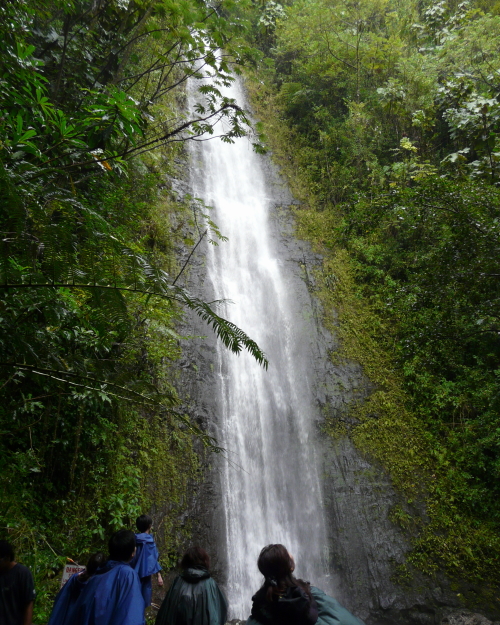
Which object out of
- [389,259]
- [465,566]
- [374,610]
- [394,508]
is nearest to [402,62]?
[389,259]

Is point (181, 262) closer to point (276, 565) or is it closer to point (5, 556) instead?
point (5, 556)

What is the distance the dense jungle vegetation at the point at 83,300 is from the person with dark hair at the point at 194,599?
31.8 inches

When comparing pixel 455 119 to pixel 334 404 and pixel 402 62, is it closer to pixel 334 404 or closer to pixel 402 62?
pixel 402 62

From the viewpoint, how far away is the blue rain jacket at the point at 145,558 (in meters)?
3.48

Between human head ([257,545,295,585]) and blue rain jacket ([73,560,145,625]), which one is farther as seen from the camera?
blue rain jacket ([73,560,145,625])

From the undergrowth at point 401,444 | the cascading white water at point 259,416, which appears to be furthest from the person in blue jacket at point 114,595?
the undergrowth at point 401,444

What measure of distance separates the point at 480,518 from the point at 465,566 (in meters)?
0.89

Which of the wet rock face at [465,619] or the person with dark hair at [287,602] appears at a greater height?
the person with dark hair at [287,602]

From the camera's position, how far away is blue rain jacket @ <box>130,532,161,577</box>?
3480 mm

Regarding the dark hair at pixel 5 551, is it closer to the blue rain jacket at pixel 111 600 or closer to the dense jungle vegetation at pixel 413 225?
the blue rain jacket at pixel 111 600

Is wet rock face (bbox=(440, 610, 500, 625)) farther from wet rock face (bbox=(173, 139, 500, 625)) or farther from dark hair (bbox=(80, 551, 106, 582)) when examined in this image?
dark hair (bbox=(80, 551, 106, 582))

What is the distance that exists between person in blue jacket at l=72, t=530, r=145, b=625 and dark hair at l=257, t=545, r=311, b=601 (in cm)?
104

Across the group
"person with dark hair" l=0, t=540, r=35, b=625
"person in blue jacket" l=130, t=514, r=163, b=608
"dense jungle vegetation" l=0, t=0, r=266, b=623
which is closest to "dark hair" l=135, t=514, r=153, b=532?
"person in blue jacket" l=130, t=514, r=163, b=608

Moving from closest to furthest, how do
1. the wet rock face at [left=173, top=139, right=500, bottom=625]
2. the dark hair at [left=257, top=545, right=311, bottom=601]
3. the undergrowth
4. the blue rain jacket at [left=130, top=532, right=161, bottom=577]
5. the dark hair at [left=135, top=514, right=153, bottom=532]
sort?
the dark hair at [left=257, top=545, right=311, bottom=601], the blue rain jacket at [left=130, top=532, right=161, bottom=577], the dark hair at [left=135, top=514, right=153, bottom=532], the wet rock face at [left=173, top=139, right=500, bottom=625], the undergrowth
